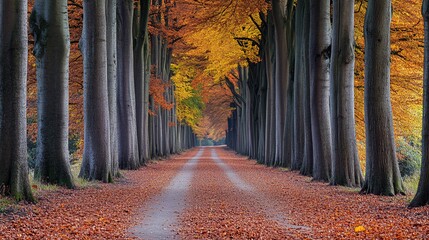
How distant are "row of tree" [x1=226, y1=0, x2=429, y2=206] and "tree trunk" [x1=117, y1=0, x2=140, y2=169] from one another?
21.7 feet

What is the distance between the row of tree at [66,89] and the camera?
38.6 feet

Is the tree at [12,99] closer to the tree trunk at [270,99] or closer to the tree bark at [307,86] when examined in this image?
the tree bark at [307,86]

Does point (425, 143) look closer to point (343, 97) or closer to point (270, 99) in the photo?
point (343, 97)

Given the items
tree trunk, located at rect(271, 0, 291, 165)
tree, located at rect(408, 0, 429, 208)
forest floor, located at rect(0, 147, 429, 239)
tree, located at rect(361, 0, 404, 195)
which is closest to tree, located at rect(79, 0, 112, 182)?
forest floor, located at rect(0, 147, 429, 239)

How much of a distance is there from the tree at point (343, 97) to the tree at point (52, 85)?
7.38 metres

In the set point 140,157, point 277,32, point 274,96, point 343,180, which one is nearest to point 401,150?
point 274,96

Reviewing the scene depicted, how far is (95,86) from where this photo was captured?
60.1 feet

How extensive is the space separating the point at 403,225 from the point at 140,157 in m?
22.0

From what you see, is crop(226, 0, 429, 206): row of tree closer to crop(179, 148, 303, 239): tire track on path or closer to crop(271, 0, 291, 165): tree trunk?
crop(271, 0, 291, 165): tree trunk

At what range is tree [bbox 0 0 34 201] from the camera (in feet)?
38.3

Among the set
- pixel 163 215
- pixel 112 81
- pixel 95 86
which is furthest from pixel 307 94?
pixel 163 215

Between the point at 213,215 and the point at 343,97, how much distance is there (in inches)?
301

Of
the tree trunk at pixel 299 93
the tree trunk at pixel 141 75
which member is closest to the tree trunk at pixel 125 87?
the tree trunk at pixel 141 75

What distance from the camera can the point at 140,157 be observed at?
30516mm
